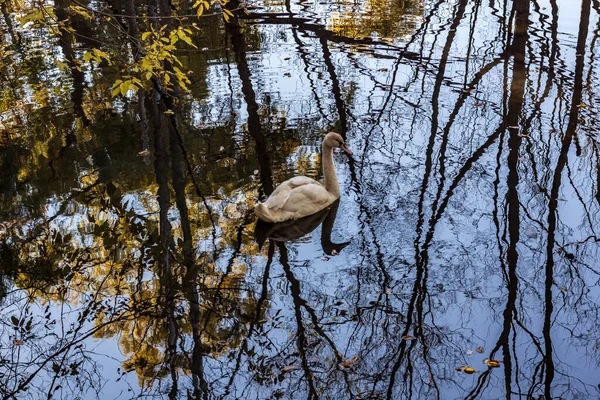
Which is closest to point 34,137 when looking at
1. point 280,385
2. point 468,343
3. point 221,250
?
point 221,250

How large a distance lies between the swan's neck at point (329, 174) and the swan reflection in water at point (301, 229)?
0.79 feet

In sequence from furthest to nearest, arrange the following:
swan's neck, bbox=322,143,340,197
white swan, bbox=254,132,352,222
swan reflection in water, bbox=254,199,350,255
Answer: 1. swan's neck, bbox=322,143,340,197
2. white swan, bbox=254,132,352,222
3. swan reflection in water, bbox=254,199,350,255

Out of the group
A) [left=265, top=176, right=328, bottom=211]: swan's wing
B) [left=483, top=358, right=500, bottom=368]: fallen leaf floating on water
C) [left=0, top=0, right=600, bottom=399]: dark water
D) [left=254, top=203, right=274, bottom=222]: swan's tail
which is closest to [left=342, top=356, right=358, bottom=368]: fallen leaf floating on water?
[left=0, top=0, right=600, bottom=399]: dark water

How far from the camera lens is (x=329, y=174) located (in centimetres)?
945

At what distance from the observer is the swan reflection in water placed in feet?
28.1

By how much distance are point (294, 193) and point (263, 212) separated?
0.69m

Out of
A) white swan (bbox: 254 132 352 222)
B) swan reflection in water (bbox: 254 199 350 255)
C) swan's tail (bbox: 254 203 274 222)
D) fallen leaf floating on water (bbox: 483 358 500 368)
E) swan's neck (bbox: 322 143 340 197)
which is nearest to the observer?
fallen leaf floating on water (bbox: 483 358 500 368)

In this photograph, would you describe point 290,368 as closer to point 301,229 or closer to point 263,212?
point 263,212

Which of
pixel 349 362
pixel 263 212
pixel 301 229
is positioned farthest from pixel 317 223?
pixel 349 362

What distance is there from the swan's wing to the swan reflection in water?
31 cm

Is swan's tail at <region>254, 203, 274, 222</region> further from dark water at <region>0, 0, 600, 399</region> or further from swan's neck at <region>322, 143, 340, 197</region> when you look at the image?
swan's neck at <region>322, 143, 340, 197</region>

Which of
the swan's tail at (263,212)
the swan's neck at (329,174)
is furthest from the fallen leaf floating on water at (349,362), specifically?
the swan's neck at (329,174)

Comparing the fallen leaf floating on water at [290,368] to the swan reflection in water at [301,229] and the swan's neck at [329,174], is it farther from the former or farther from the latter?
the swan's neck at [329,174]

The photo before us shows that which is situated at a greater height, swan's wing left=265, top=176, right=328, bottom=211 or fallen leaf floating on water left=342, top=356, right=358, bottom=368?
swan's wing left=265, top=176, right=328, bottom=211
